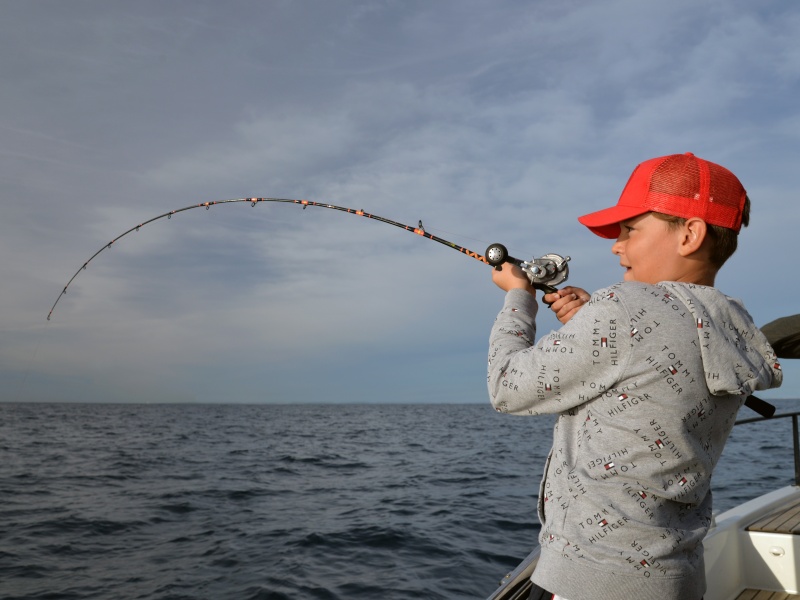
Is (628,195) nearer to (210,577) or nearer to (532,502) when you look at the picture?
(210,577)

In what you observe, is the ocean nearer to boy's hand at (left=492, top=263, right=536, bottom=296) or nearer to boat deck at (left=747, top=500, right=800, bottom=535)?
boat deck at (left=747, top=500, right=800, bottom=535)

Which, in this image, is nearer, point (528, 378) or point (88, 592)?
point (528, 378)

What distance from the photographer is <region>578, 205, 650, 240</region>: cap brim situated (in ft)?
4.61

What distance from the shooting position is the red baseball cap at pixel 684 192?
134 centimetres

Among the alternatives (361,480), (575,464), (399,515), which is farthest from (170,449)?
(575,464)

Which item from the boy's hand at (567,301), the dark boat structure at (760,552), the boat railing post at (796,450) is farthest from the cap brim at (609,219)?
the boat railing post at (796,450)

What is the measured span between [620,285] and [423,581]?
5.89m

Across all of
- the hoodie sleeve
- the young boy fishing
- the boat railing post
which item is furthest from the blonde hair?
the boat railing post

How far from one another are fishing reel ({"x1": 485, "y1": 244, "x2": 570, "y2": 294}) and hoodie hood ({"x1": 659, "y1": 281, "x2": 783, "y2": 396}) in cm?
39

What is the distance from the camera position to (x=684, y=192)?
1360mm

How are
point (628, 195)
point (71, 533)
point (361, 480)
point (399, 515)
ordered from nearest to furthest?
point (628, 195), point (71, 533), point (399, 515), point (361, 480)

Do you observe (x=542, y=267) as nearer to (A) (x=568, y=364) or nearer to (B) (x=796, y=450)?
(A) (x=568, y=364)

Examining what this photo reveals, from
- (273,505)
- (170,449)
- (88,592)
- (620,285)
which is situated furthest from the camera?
(170,449)

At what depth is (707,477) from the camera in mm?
1342
